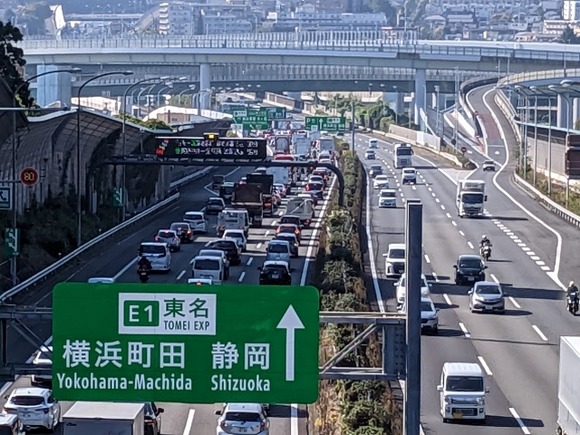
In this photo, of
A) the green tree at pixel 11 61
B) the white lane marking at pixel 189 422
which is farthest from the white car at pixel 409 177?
the white lane marking at pixel 189 422

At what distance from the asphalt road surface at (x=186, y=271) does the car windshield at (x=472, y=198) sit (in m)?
7.26

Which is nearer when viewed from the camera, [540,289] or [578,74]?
[540,289]

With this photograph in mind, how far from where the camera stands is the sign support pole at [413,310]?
49.8 feet

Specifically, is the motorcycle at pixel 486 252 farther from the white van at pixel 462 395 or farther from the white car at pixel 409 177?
the white car at pixel 409 177

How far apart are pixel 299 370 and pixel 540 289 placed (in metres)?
36.6

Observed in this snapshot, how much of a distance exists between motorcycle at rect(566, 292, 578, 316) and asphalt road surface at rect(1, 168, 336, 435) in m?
8.54

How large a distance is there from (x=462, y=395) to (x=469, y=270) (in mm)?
21819

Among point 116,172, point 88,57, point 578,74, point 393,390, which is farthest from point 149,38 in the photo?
point 393,390

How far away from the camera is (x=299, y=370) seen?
15945mm

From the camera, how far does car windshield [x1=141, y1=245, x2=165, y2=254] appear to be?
5353 centimetres

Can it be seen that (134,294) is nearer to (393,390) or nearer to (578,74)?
(393,390)

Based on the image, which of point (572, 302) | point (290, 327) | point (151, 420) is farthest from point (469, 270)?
point (290, 327)

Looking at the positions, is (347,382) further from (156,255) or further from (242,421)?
(156,255)

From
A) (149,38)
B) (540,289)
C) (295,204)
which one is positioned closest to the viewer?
(540,289)
